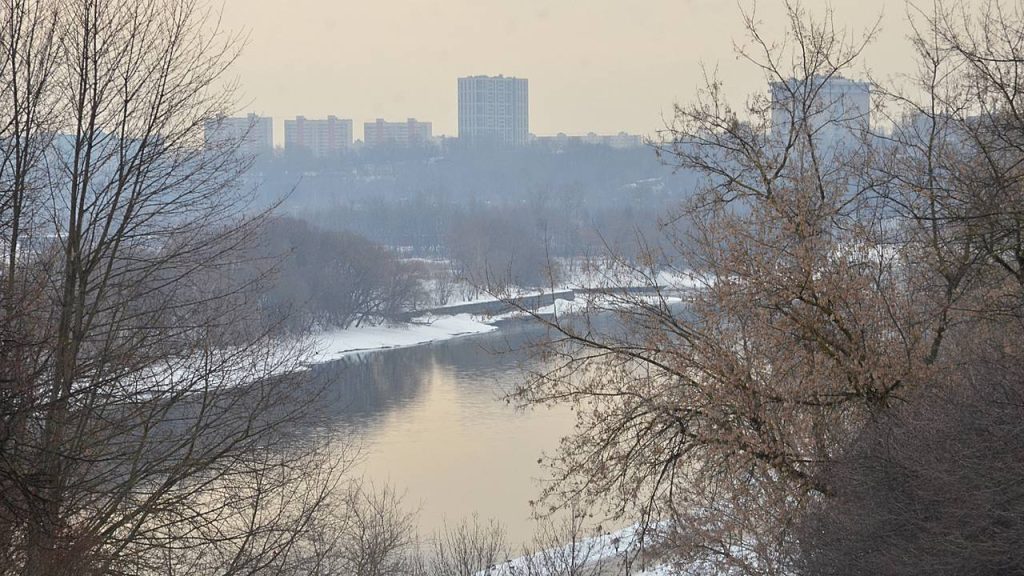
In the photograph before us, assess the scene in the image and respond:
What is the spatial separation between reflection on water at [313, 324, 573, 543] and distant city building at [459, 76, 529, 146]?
127m

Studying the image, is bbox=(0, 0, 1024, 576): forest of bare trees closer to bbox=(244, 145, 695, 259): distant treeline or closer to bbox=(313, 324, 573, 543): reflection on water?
bbox=(313, 324, 573, 543): reflection on water

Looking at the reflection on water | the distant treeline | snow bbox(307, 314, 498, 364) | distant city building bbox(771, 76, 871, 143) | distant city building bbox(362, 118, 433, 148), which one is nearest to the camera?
distant city building bbox(771, 76, 871, 143)

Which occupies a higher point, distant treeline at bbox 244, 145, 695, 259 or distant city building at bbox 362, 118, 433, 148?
distant city building at bbox 362, 118, 433, 148

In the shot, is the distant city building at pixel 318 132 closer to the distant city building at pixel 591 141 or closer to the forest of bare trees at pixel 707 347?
the distant city building at pixel 591 141

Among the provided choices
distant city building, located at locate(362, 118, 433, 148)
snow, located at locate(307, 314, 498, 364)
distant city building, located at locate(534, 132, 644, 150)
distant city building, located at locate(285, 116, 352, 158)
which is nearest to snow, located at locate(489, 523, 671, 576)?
snow, located at locate(307, 314, 498, 364)

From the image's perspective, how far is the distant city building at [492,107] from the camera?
515 ft

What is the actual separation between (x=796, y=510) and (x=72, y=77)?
579 cm

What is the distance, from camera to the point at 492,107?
158m

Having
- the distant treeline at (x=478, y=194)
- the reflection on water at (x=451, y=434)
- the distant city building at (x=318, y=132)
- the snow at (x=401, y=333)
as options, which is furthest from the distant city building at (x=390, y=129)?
the reflection on water at (x=451, y=434)

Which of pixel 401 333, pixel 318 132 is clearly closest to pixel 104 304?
pixel 401 333

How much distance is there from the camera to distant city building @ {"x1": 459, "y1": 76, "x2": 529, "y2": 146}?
6176 inches

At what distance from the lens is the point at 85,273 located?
285 inches

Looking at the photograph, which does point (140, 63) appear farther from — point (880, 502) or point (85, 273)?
point (880, 502)

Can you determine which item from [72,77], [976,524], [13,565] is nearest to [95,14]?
[72,77]
